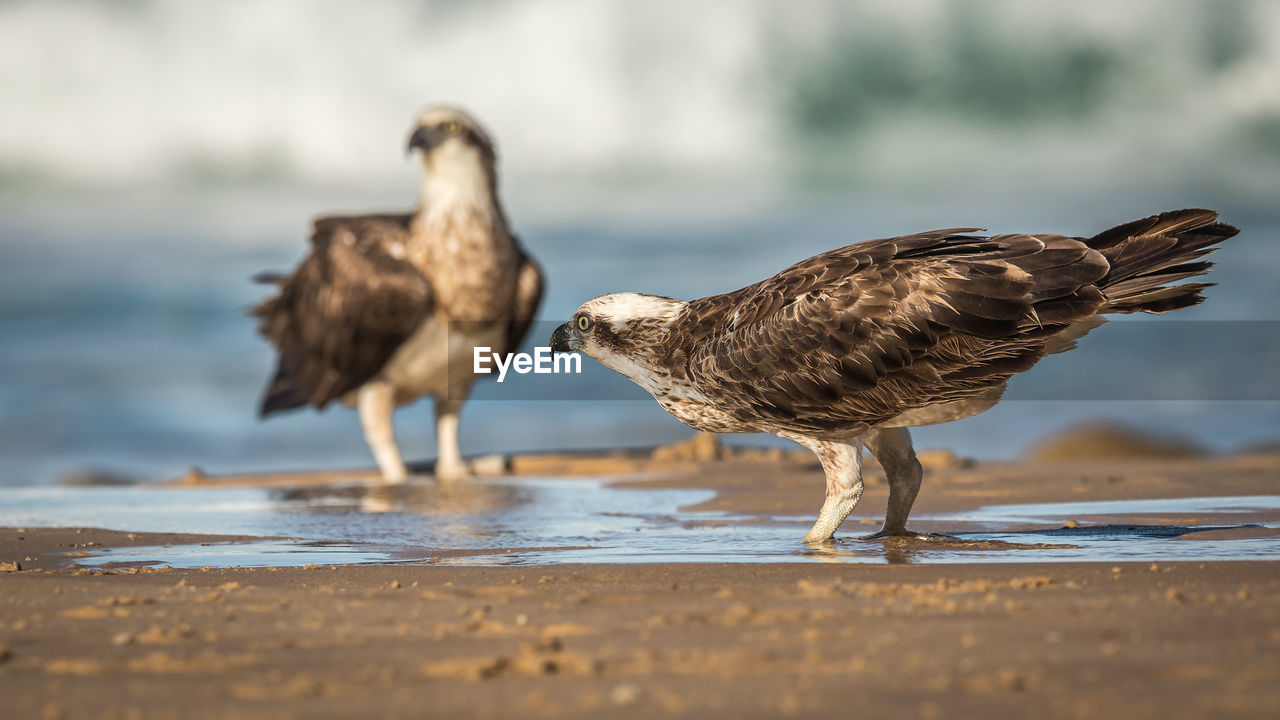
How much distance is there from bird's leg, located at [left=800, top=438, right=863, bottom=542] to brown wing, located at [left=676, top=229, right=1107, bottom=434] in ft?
0.36

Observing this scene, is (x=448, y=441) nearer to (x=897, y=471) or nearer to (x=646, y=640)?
(x=897, y=471)

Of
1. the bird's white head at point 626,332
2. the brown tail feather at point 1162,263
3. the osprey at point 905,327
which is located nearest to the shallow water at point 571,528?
the osprey at point 905,327

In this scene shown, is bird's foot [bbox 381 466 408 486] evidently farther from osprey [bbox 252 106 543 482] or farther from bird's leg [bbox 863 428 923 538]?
bird's leg [bbox 863 428 923 538]

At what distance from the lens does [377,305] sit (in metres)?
12.1

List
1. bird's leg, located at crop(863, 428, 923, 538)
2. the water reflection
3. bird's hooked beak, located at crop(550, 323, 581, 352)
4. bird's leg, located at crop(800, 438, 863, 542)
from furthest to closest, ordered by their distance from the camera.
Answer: the water reflection
bird's hooked beak, located at crop(550, 323, 581, 352)
bird's leg, located at crop(863, 428, 923, 538)
bird's leg, located at crop(800, 438, 863, 542)

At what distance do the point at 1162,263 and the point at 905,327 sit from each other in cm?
115

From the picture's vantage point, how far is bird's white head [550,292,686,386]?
7008 millimetres

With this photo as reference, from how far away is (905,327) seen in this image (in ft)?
20.4

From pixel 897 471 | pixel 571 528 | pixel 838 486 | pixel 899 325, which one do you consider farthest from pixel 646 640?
pixel 571 528

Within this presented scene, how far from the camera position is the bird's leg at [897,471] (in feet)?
21.5

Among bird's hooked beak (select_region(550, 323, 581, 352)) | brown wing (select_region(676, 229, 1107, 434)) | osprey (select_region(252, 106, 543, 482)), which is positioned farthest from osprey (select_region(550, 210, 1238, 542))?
osprey (select_region(252, 106, 543, 482))

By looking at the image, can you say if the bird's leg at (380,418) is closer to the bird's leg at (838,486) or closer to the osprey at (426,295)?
the osprey at (426,295)

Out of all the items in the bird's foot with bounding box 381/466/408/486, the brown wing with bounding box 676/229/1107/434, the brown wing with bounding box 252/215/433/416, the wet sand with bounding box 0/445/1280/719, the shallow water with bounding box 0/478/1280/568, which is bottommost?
the wet sand with bounding box 0/445/1280/719

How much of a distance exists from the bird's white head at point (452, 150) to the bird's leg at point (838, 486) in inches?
264
